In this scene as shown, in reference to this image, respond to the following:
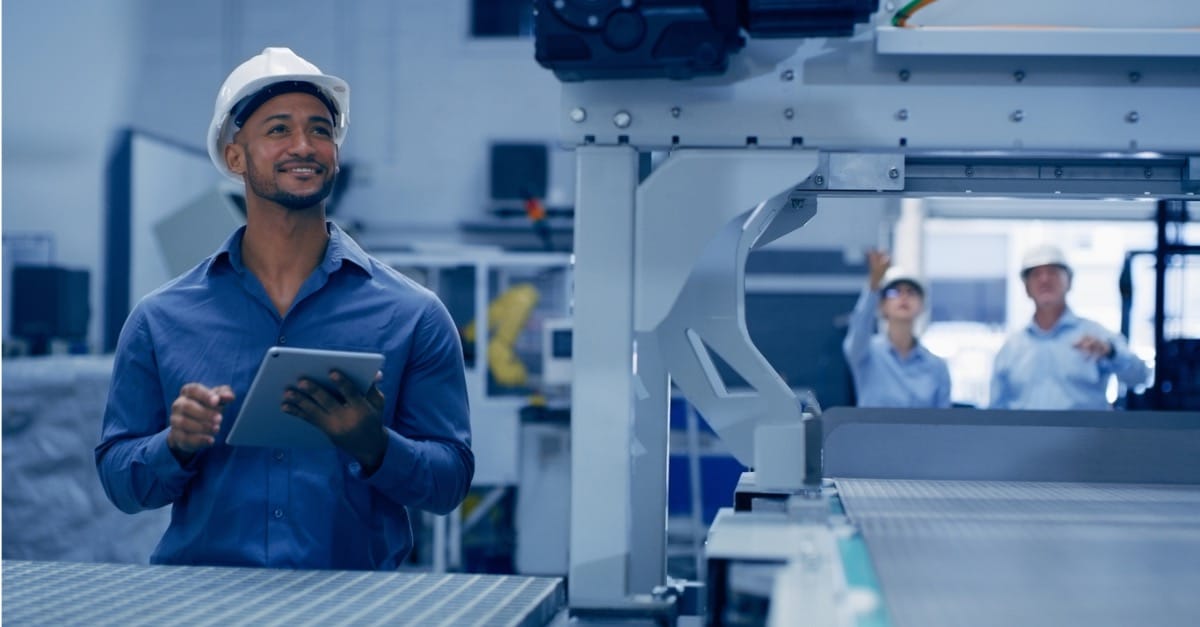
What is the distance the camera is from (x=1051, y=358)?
14.6ft

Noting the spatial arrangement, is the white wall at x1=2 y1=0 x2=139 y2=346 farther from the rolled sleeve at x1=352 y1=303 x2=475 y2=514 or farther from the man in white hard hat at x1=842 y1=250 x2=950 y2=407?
the rolled sleeve at x1=352 y1=303 x2=475 y2=514

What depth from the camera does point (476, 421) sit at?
5.46 m

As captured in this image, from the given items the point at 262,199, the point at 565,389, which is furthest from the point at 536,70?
the point at 262,199

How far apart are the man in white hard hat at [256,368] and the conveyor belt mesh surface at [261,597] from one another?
0.83 feet

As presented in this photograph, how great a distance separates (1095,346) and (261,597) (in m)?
3.44

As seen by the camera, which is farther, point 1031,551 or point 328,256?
point 328,256

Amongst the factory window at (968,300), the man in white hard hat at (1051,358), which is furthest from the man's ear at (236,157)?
the factory window at (968,300)

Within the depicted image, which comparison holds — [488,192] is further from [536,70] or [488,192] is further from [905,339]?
[905,339]

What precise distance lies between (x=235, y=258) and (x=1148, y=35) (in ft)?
4.39

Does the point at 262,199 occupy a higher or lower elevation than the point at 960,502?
higher

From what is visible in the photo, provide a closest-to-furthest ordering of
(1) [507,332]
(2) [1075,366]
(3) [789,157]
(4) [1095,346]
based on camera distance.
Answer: (3) [789,157] < (4) [1095,346] < (2) [1075,366] < (1) [507,332]

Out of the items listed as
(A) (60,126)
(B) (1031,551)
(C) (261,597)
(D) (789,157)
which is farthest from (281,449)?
(A) (60,126)

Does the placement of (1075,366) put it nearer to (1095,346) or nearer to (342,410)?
(1095,346)

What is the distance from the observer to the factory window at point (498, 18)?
768cm
